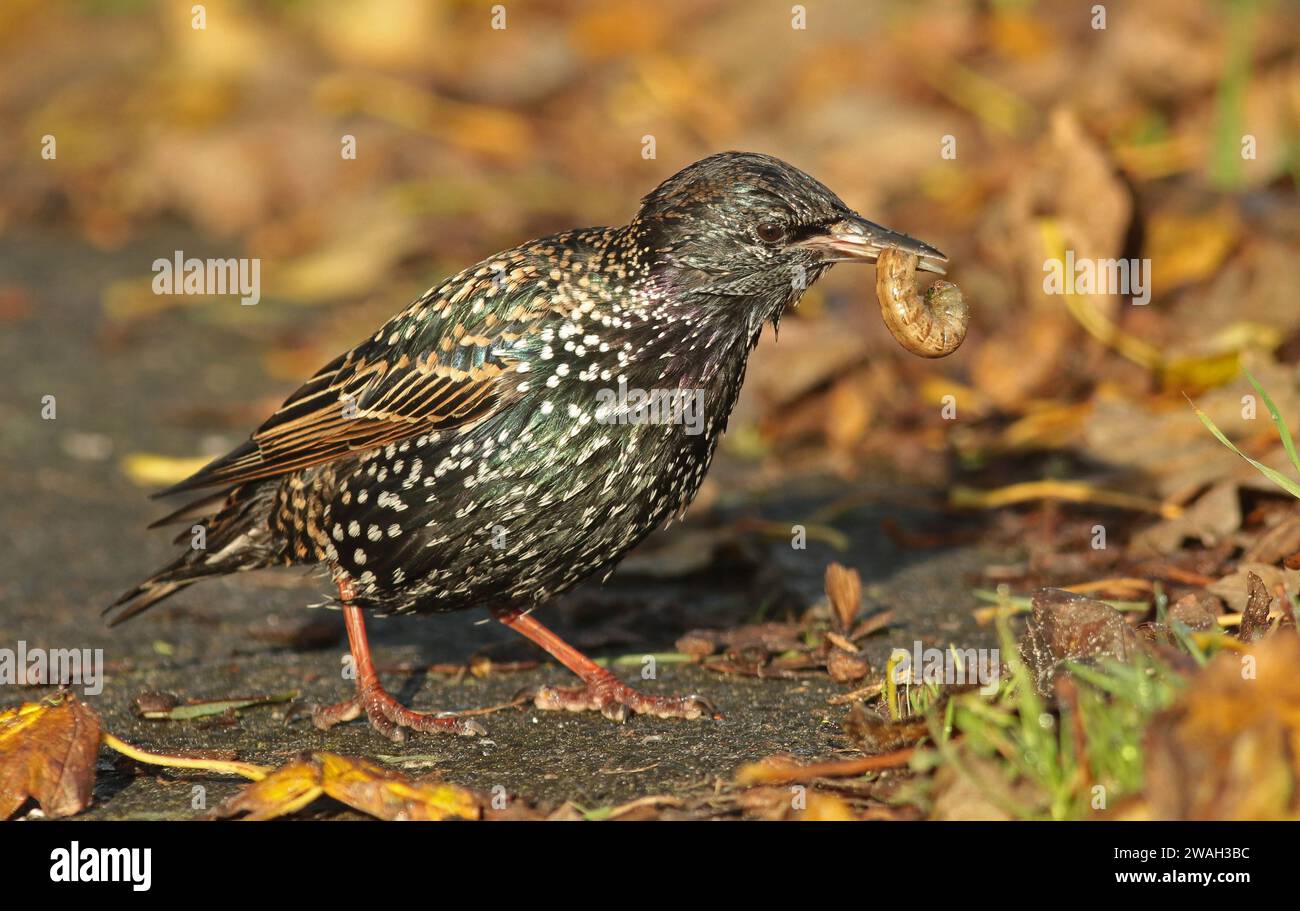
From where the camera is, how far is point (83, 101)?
1092 centimetres

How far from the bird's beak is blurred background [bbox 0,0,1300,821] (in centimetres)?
99

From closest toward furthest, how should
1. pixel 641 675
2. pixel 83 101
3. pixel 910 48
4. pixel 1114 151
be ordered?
pixel 641 675, pixel 1114 151, pixel 910 48, pixel 83 101

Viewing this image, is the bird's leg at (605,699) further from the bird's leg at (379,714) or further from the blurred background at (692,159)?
the blurred background at (692,159)

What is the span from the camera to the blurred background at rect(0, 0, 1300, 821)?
5.02 meters

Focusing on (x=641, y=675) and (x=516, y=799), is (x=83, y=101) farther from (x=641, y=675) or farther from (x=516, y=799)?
(x=516, y=799)

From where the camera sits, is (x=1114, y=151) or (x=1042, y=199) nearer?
(x=1042, y=199)

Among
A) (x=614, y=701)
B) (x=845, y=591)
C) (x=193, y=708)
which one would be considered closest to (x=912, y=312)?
(x=845, y=591)

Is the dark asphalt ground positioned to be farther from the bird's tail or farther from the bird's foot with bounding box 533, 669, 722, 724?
the bird's tail

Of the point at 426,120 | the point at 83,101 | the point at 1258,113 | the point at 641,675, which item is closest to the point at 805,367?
the point at 641,675

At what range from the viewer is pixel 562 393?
3.98 m

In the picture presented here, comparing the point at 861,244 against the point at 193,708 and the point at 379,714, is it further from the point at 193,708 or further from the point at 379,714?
the point at 193,708

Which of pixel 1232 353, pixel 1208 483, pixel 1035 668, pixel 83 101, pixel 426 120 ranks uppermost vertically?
pixel 83 101

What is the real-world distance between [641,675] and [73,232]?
656 cm

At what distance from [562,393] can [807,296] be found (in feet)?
10.0
